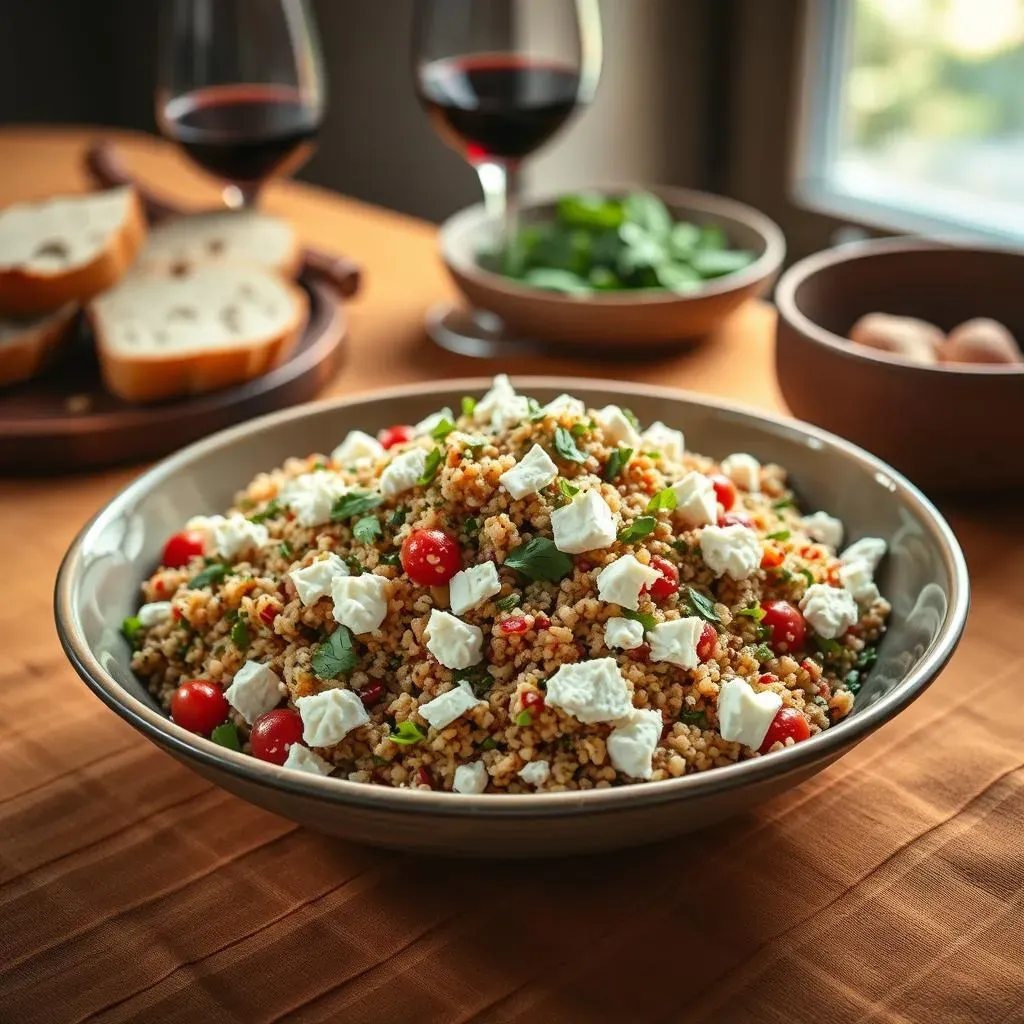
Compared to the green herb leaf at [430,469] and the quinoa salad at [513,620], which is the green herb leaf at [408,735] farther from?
the green herb leaf at [430,469]

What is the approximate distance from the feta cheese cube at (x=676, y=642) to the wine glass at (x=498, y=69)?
1.10 m

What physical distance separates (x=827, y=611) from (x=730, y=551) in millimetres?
101

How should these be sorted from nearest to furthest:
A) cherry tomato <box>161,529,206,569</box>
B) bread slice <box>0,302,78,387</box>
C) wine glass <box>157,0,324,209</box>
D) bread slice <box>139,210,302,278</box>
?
cherry tomato <box>161,529,206,569</box> → bread slice <box>0,302,78,387</box> → wine glass <box>157,0,324,209</box> → bread slice <box>139,210,302,278</box>

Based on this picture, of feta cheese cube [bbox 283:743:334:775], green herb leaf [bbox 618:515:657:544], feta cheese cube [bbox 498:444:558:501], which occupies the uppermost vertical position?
feta cheese cube [bbox 498:444:558:501]

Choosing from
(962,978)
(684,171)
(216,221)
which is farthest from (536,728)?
(684,171)

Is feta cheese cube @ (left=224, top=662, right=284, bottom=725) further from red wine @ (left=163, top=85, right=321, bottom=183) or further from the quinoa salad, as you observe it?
red wine @ (left=163, top=85, right=321, bottom=183)

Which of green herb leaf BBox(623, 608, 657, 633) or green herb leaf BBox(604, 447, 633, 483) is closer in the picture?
green herb leaf BBox(623, 608, 657, 633)

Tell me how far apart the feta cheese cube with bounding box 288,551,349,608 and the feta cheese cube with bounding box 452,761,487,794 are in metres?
0.20

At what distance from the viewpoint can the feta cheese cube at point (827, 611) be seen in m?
1.08

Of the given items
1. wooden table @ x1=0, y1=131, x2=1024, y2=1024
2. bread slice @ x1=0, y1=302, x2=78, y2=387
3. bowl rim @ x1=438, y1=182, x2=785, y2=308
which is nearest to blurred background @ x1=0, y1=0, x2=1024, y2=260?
bowl rim @ x1=438, y1=182, x2=785, y2=308

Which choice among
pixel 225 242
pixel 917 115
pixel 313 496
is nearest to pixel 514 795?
pixel 313 496

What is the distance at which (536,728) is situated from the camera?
3.08ft

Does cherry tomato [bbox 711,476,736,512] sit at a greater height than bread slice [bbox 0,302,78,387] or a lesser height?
greater

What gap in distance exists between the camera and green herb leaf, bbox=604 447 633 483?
1.10 meters
